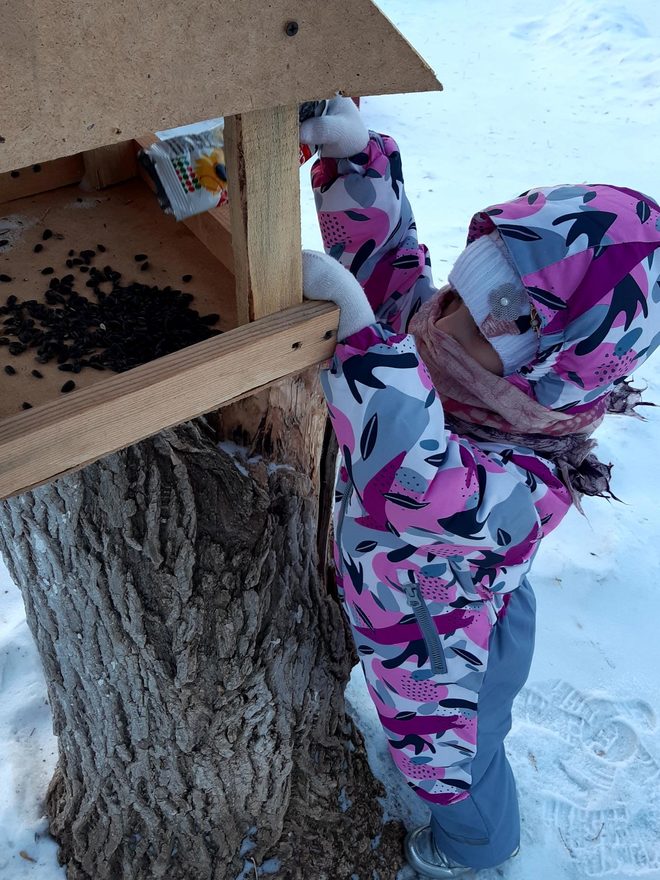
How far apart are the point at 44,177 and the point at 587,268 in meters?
0.84

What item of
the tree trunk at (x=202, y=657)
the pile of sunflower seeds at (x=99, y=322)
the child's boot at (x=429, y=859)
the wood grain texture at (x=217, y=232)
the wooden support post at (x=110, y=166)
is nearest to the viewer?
the pile of sunflower seeds at (x=99, y=322)

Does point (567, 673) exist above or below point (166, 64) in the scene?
below

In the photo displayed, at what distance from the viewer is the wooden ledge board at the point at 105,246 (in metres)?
1.05

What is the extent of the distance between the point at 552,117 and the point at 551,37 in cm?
150

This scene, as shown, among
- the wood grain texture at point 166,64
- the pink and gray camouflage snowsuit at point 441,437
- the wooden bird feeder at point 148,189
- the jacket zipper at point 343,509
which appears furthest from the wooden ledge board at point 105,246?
the jacket zipper at point 343,509

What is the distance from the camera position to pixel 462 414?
1.38 metres

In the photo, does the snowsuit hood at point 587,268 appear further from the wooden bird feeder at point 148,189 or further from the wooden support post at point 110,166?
the wooden support post at point 110,166

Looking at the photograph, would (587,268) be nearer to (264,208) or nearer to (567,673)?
(264,208)

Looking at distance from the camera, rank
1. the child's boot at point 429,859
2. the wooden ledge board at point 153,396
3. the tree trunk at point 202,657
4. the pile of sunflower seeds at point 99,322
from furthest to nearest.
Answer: the child's boot at point 429,859 → the tree trunk at point 202,657 → the pile of sunflower seeds at point 99,322 → the wooden ledge board at point 153,396

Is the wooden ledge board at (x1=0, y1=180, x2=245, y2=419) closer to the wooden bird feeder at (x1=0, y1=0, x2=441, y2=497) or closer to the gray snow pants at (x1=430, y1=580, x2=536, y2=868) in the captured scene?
the wooden bird feeder at (x1=0, y1=0, x2=441, y2=497)

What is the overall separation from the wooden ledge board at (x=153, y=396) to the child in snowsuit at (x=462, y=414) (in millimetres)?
81

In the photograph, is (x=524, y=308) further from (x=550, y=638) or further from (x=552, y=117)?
(x=552, y=117)

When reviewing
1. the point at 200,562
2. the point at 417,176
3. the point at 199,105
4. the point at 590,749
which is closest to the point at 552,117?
the point at 417,176

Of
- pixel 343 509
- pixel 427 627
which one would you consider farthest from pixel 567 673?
pixel 343 509
